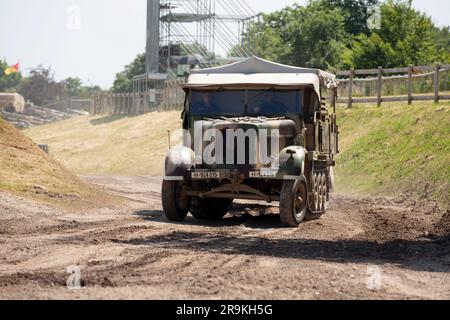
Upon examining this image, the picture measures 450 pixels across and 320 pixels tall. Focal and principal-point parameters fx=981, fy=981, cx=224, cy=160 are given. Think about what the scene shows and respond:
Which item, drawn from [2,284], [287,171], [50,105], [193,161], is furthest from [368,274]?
[50,105]

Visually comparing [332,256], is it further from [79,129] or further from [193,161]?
[79,129]

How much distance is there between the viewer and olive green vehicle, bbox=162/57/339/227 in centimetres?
1692

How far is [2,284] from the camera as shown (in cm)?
972

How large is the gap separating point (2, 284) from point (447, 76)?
2769cm

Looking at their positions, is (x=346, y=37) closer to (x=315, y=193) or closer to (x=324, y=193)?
(x=324, y=193)

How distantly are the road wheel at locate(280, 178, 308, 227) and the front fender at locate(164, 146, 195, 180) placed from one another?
1.81 m

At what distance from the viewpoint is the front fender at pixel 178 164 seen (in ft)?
56.5

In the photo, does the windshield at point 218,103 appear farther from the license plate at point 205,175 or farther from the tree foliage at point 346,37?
the tree foliage at point 346,37

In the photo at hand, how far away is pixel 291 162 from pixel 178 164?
2034 millimetres

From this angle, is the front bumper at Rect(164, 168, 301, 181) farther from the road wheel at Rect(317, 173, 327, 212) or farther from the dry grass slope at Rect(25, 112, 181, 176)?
the dry grass slope at Rect(25, 112, 181, 176)

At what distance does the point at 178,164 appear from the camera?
56.5 feet

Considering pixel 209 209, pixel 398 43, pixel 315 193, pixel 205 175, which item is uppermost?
pixel 398 43

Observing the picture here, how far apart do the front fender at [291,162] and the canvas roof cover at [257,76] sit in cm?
163

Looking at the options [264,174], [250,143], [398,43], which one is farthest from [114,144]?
[264,174]
